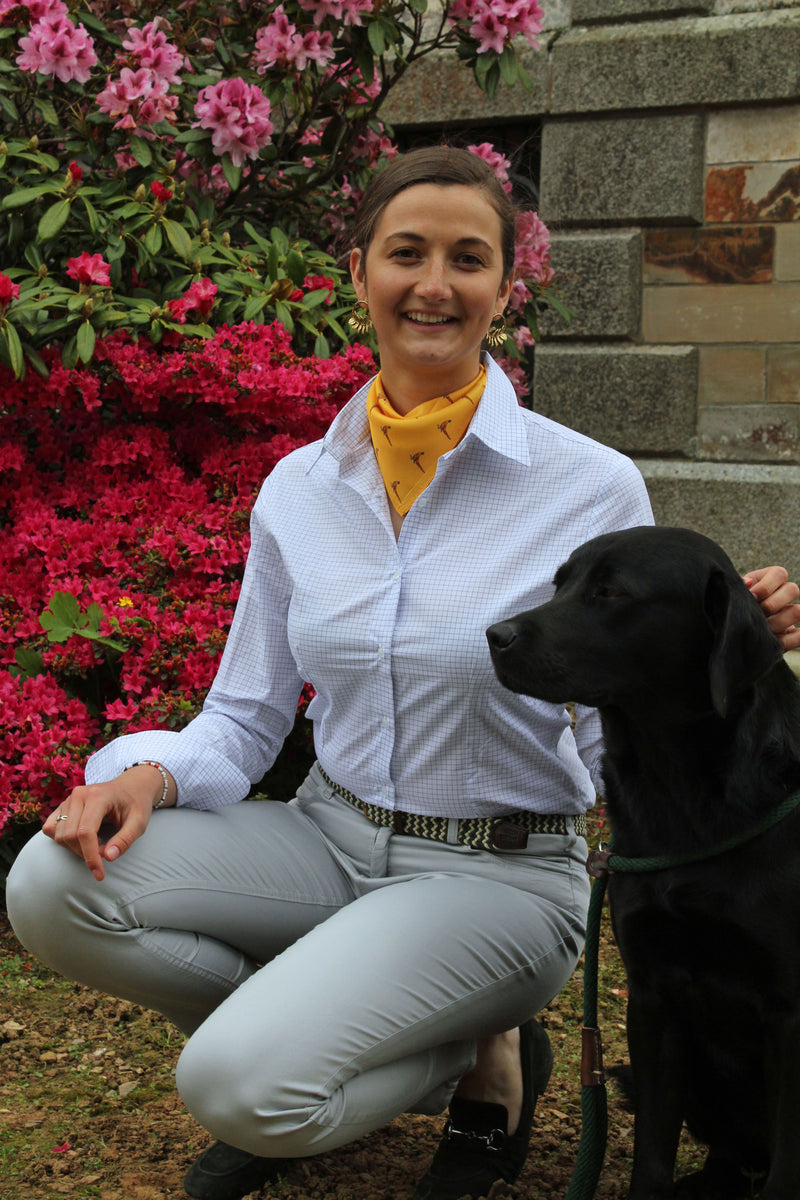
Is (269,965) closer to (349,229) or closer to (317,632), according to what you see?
(317,632)

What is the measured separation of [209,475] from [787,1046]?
2.27 metres

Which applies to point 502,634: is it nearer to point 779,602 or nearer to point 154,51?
point 779,602

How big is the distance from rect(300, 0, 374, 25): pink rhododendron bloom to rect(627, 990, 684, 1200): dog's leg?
2904 millimetres

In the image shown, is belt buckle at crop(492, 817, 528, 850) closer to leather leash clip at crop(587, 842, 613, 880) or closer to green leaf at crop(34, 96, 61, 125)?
leather leash clip at crop(587, 842, 613, 880)

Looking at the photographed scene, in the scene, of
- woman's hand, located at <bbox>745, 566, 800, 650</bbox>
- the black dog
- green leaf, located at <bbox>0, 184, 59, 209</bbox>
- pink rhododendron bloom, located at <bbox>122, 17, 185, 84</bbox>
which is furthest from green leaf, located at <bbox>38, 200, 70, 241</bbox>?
woman's hand, located at <bbox>745, 566, 800, 650</bbox>

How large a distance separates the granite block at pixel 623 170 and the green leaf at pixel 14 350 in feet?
10.4

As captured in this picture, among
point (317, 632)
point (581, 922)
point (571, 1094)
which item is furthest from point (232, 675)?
point (571, 1094)

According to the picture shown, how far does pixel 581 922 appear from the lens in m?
2.12

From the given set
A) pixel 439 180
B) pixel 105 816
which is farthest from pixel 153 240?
pixel 105 816

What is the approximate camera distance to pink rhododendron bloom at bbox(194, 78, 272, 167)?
3.51 metres

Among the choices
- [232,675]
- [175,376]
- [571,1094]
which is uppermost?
[175,376]

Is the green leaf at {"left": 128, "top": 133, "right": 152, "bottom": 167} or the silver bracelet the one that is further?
the green leaf at {"left": 128, "top": 133, "right": 152, "bottom": 167}

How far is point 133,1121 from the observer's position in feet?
7.71

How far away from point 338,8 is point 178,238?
0.84m
